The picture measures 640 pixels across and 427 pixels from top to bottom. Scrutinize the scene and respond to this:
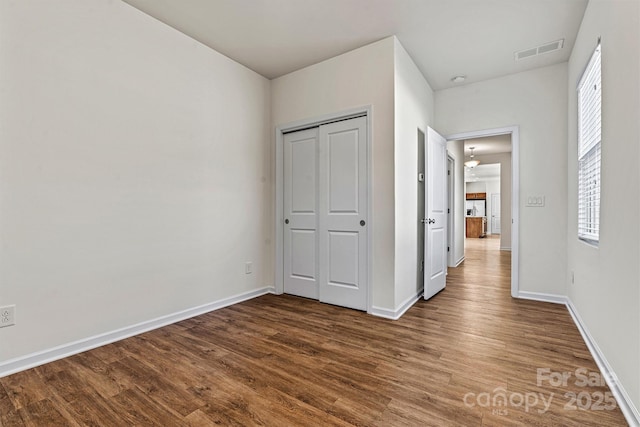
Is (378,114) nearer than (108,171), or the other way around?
(108,171)

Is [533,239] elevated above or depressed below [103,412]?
above

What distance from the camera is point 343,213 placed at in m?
3.29

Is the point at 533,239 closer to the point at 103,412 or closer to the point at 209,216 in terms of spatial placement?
the point at 209,216

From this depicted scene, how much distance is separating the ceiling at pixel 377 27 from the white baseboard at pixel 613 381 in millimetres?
2628

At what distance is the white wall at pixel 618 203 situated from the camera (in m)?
1.45

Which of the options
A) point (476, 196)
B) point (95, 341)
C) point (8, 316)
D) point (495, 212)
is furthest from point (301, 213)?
point (495, 212)

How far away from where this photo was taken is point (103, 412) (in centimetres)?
155

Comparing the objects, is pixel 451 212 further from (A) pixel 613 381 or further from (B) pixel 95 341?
(B) pixel 95 341

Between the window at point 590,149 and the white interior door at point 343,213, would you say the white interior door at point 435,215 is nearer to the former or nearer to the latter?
the white interior door at point 343,213

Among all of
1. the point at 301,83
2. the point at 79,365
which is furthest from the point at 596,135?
the point at 79,365

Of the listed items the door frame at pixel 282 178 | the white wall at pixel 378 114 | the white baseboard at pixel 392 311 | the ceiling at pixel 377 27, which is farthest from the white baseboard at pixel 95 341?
the ceiling at pixel 377 27

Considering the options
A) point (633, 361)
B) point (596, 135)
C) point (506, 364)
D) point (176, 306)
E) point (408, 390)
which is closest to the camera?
point (633, 361)

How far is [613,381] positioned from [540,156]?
8.56ft

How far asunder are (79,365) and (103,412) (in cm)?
68
